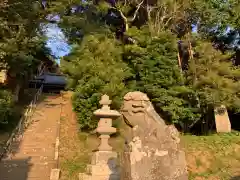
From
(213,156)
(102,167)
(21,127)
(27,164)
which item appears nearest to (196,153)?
(213,156)

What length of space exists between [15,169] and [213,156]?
25.9 feet

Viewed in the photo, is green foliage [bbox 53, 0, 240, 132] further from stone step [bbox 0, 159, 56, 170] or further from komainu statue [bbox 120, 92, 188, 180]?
komainu statue [bbox 120, 92, 188, 180]

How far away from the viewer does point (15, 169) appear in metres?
10.6

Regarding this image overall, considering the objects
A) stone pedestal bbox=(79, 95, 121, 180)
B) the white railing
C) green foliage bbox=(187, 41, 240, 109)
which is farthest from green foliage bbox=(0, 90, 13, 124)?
green foliage bbox=(187, 41, 240, 109)

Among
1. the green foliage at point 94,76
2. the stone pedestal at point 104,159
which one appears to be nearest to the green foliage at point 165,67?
the green foliage at point 94,76

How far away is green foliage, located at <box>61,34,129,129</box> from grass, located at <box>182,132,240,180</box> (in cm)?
398

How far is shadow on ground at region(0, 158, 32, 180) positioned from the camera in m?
10.1

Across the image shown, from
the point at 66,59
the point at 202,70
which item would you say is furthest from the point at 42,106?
the point at 202,70

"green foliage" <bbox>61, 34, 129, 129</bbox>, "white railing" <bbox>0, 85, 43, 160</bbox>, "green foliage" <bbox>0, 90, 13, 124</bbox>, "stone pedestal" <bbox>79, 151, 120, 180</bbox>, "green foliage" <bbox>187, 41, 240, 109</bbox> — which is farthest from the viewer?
"green foliage" <bbox>187, 41, 240, 109</bbox>

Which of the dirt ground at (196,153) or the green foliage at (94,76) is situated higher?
the green foliage at (94,76)

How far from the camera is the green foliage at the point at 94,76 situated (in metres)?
13.6

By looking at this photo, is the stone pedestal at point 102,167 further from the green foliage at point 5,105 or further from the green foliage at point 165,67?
the green foliage at point 5,105

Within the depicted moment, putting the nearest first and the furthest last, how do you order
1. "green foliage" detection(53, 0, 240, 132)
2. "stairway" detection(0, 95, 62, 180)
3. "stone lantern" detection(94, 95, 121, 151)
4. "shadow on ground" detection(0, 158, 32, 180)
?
1. "shadow on ground" detection(0, 158, 32, 180)
2. "stairway" detection(0, 95, 62, 180)
3. "stone lantern" detection(94, 95, 121, 151)
4. "green foliage" detection(53, 0, 240, 132)

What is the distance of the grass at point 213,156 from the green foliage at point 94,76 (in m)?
3.98
